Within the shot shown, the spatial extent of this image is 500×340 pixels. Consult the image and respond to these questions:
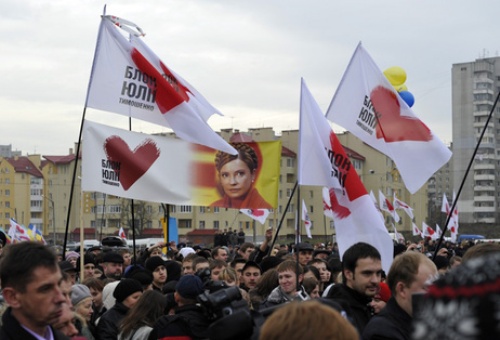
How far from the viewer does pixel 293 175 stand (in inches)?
4606

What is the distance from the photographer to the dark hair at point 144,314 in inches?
286

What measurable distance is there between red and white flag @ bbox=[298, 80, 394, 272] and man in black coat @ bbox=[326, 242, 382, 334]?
11.0ft

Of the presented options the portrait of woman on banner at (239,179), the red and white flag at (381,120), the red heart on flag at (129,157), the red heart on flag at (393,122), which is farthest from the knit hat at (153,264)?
the red heart on flag at (393,122)

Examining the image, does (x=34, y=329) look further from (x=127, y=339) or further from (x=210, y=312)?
(x=127, y=339)

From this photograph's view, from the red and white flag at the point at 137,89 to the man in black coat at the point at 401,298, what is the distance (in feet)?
22.6

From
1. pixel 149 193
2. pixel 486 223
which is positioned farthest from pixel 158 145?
pixel 486 223

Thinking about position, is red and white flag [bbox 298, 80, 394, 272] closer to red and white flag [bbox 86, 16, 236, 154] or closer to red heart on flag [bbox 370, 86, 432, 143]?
red heart on flag [bbox 370, 86, 432, 143]

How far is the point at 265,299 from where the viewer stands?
360 inches

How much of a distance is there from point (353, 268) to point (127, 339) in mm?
2262

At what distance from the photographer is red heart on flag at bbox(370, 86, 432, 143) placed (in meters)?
11.4

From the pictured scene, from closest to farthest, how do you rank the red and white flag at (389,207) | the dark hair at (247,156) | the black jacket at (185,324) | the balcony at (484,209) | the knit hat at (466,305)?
the knit hat at (466,305) < the black jacket at (185,324) < the dark hair at (247,156) < the red and white flag at (389,207) < the balcony at (484,209)

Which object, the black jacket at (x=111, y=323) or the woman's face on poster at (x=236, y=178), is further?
the woman's face on poster at (x=236, y=178)

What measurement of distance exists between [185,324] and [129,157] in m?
5.33

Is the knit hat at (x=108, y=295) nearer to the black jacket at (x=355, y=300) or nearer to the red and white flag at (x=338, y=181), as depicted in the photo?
the red and white flag at (x=338, y=181)
